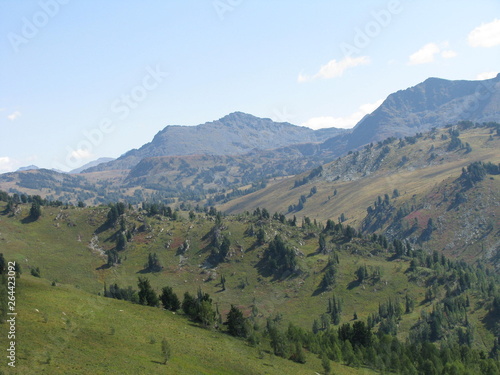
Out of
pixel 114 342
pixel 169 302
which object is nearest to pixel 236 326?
pixel 169 302

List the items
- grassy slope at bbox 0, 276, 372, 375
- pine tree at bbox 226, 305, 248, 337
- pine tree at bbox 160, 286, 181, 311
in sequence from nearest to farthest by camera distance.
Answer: grassy slope at bbox 0, 276, 372, 375
pine tree at bbox 226, 305, 248, 337
pine tree at bbox 160, 286, 181, 311

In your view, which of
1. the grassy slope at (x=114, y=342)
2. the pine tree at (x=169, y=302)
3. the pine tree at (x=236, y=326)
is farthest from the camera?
the pine tree at (x=169, y=302)

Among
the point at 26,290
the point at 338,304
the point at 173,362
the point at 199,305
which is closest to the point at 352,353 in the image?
the point at 199,305

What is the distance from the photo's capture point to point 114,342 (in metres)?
73.1

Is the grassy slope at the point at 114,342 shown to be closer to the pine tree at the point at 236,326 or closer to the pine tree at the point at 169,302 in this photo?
the pine tree at the point at 236,326

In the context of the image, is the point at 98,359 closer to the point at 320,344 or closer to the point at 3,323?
the point at 3,323

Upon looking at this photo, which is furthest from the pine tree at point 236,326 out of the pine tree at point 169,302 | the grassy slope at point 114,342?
the pine tree at point 169,302

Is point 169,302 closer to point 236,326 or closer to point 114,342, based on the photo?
point 236,326

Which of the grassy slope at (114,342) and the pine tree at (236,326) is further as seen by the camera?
the pine tree at (236,326)

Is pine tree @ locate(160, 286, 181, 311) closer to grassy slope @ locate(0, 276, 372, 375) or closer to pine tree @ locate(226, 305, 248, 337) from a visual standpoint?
grassy slope @ locate(0, 276, 372, 375)

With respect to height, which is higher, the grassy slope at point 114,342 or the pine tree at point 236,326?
the grassy slope at point 114,342

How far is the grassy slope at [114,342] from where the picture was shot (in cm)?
6103

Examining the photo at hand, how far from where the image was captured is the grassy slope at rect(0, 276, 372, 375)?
61031mm

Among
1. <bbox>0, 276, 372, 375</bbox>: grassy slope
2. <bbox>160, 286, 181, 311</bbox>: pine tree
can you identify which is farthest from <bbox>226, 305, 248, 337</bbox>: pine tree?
<bbox>160, 286, 181, 311</bbox>: pine tree
